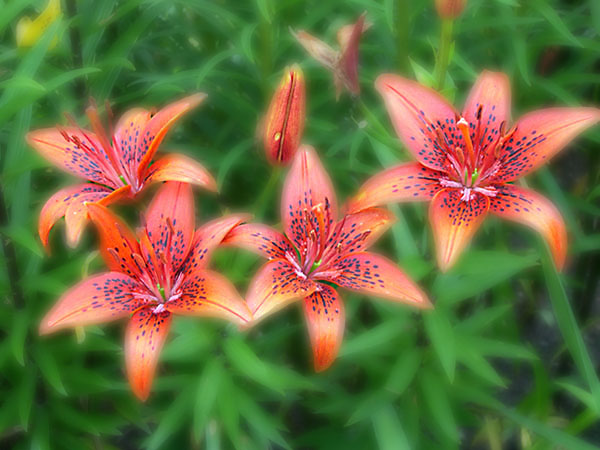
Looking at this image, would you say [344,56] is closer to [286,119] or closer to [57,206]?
[286,119]

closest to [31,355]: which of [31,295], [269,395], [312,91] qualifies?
[31,295]

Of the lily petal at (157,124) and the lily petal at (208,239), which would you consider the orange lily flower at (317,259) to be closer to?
the lily petal at (208,239)

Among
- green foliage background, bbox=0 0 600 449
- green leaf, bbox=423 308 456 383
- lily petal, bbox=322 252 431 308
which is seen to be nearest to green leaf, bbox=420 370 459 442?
green foliage background, bbox=0 0 600 449

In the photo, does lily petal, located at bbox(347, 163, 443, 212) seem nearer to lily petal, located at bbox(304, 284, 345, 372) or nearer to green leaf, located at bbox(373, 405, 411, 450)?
lily petal, located at bbox(304, 284, 345, 372)

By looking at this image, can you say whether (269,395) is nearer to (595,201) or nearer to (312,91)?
(312,91)

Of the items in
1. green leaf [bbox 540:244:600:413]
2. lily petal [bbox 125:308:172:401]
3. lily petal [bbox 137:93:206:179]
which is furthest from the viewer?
green leaf [bbox 540:244:600:413]

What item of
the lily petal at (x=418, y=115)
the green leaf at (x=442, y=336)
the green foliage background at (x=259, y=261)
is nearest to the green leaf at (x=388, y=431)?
the green foliage background at (x=259, y=261)
